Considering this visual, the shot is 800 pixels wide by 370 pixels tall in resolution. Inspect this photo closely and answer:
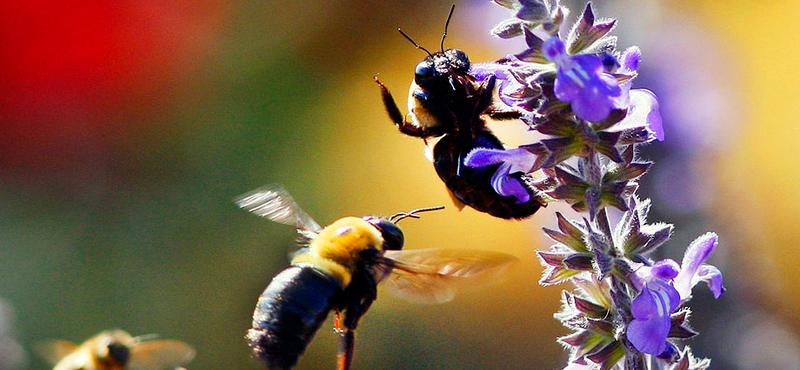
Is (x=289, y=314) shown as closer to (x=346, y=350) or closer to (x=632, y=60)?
(x=346, y=350)

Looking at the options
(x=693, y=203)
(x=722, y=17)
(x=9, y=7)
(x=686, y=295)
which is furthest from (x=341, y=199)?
(x=686, y=295)

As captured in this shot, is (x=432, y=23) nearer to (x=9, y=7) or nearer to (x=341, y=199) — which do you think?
(x=341, y=199)

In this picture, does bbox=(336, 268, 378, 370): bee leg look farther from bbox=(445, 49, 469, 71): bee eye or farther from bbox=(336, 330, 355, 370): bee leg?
bbox=(445, 49, 469, 71): bee eye

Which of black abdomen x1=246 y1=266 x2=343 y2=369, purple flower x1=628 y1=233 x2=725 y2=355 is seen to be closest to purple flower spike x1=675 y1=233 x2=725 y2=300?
purple flower x1=628 y1=233 x2=725 y2=355

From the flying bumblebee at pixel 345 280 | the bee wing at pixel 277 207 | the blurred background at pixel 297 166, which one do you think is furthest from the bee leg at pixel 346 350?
the blurred background at pixel 297 166

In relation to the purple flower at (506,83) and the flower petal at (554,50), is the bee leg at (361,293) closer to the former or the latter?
the purple flower at (506,83)

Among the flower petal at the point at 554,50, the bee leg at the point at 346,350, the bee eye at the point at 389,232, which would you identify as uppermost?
the flower petal at the point at 554,50

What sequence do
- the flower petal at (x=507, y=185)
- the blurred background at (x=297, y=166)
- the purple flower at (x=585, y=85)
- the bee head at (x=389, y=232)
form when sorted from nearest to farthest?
the purple flower at (x=585, y=85) → the flower petal at (x=507, y=185) → the bee head at (x=389, y=232) → the blurred background at (x=297, y=166)
